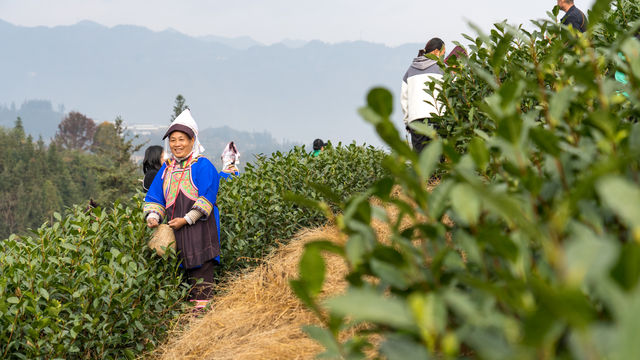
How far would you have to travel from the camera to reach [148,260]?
4586mm

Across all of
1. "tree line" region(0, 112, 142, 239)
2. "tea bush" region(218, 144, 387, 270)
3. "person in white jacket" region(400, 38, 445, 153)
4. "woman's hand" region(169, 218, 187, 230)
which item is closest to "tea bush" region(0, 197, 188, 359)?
"woman's hand" region(169, 218, 187, 230)

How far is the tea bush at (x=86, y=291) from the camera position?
11.9ft

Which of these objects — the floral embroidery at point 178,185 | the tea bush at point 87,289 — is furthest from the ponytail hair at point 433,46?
the floral embroidery at point 178,185

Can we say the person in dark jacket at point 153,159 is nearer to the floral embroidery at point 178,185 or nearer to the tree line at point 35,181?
the floral embroidery at point 178,185

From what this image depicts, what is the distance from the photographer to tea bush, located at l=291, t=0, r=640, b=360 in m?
0.62

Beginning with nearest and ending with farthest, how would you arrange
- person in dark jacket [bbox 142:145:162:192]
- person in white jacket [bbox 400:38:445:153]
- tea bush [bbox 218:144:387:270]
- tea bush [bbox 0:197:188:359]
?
tea bush [bbox 0:197:188:359], tea bush [bbox 218:144:387:270], person in dark jacket [bbox 142:145:162:192], person in white jacket [bbox 400:38:445:153]

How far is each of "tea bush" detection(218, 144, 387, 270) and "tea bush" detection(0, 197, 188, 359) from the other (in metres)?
1.22

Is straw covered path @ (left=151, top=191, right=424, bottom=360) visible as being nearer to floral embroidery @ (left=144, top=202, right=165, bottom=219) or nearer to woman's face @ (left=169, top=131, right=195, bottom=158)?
floral embroidery @ (left=144, top=202, right=165, bottom=219)

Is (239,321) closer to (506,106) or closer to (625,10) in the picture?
(506,106)

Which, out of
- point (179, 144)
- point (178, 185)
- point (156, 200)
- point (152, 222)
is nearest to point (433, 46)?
point (179, 144)

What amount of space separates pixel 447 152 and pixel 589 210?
32 centimetres

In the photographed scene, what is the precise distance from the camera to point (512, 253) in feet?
2.82

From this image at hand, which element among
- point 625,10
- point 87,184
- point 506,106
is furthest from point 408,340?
point 87,184

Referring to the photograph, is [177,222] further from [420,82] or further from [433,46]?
[433,46]
